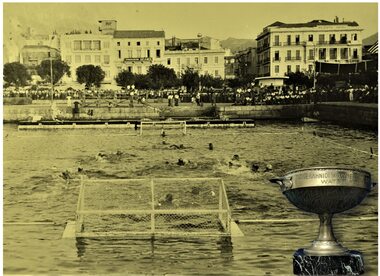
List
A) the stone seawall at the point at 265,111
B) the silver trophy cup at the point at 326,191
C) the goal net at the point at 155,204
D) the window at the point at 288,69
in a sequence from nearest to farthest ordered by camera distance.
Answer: the silver trophy cup at the point at 326,191 → the goal net at the point at 155,204 → the window at the point at 288,69 → the stone seawall at the point at 265,111

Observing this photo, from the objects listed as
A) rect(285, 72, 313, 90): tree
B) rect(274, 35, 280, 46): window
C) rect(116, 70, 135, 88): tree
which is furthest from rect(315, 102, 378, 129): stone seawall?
rect(116, 70, 135, 88): tree

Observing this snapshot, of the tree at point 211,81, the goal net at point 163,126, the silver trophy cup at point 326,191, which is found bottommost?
the silver trophy cup at point 326,191

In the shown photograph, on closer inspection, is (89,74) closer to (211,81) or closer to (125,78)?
(125,78)

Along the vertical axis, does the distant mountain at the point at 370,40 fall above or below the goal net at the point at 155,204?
above

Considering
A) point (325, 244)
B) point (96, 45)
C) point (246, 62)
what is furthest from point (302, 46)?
point (325, 244)

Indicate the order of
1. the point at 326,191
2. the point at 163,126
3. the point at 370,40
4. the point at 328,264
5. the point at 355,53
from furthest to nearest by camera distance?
1. the point at 163,126
2. the point at 355,53
3. the point at 370,40
4. the point at 328,264
5. the point at 326,191

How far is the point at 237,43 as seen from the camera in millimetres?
5434

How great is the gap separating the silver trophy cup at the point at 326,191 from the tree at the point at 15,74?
2025 millimetres

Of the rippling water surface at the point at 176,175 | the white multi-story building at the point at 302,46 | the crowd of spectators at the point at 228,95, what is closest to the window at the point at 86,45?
the crowd of spectators at the point at 228,95

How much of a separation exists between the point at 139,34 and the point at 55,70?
553 millimetres

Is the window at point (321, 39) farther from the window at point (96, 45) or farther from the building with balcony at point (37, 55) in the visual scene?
the building with balcony at point (37, 55)

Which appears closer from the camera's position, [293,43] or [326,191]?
[326,191]

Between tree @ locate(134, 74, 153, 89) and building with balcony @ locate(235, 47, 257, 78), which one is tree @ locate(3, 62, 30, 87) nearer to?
tree @ locate(134, 74, 153, 89)

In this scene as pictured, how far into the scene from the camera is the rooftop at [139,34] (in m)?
5.36
